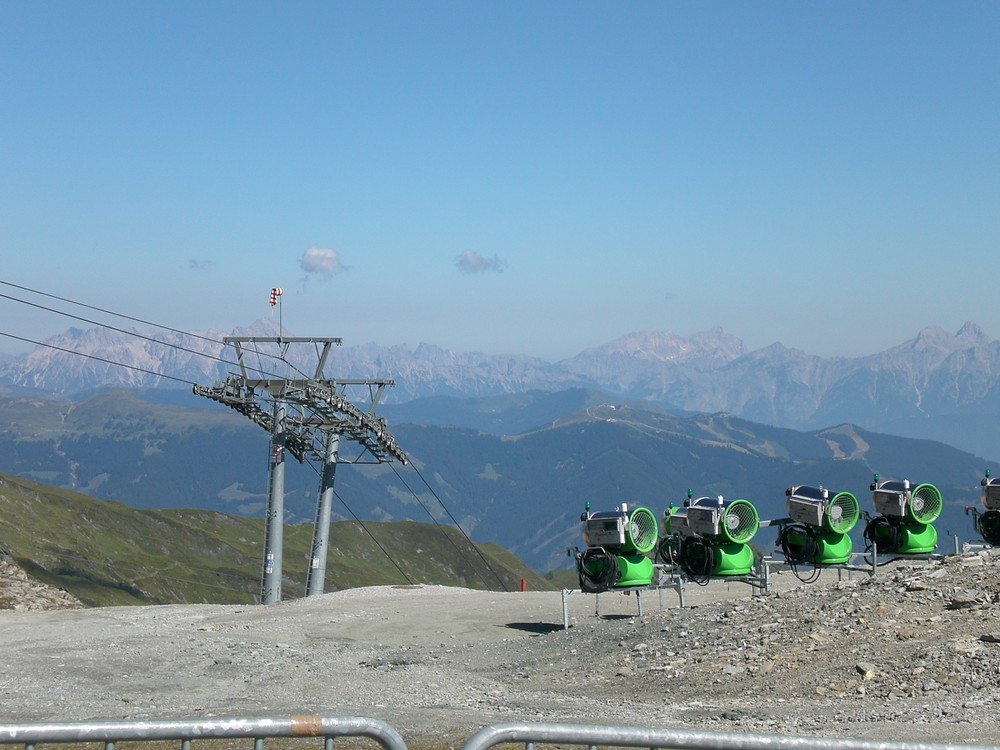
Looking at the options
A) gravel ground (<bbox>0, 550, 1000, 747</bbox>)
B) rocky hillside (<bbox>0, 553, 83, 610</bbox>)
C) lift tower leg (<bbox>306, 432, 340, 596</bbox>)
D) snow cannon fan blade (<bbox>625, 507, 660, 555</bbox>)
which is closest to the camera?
gravel ground (<bbox>0, 550, 1000, 747</bbox>)

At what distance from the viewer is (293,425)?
50.7 m

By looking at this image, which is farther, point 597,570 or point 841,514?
point 841,514

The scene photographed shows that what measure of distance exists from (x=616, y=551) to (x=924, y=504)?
11.0 meters

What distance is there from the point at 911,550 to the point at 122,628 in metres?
25.3

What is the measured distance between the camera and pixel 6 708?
837 inches

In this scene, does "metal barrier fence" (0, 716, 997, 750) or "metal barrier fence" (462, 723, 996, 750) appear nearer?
"metal barrier fence" (0, 716, 997, 750)

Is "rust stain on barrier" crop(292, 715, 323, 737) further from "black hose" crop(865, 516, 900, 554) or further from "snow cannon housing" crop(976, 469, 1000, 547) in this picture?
"snow cannon housing" crop(976, 469, 1000, 547)

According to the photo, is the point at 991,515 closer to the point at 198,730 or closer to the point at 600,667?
the point at 600,667

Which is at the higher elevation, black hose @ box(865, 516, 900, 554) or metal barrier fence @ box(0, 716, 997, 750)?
metal barrier fence @ box(0, 716, 997, 750)

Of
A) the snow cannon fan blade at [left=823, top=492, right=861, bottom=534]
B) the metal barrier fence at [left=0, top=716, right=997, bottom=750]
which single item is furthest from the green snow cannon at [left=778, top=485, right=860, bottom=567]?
the metal barrier fence at [left=0, top=716, right=997, bottom=750]

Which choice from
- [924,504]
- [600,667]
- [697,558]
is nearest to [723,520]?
[697,558]

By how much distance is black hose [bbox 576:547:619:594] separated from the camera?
32.0 metres

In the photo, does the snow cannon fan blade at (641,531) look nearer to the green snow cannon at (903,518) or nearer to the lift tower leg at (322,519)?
the green snow cannon at (903,518)

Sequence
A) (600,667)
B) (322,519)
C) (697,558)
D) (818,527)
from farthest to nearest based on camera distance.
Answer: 1. (322,519)
2. (818,527)
3. (697,558)
4. (600,667)
